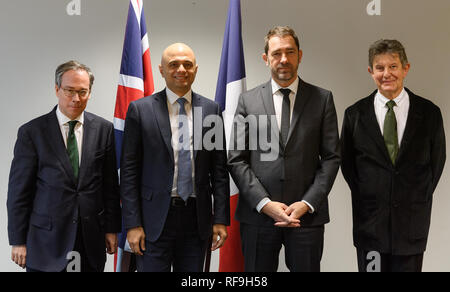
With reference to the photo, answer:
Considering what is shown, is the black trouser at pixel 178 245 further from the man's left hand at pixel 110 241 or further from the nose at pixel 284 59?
the nose at pixel 284 59

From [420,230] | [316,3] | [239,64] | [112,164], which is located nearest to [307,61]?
[316,3]

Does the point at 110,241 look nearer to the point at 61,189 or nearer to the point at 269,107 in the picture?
the point at 61,189

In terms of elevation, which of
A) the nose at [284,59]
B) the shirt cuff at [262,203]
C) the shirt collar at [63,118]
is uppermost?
the nose at [284,59]

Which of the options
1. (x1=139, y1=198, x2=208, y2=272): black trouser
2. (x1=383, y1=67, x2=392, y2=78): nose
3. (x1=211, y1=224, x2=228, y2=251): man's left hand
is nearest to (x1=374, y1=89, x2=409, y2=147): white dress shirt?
(x1=383, y1=67, x2=392, y2=78): nose

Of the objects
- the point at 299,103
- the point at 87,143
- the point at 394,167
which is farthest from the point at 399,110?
the point at 87,143

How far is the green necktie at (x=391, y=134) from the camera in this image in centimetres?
249

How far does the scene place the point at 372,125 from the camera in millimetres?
2527

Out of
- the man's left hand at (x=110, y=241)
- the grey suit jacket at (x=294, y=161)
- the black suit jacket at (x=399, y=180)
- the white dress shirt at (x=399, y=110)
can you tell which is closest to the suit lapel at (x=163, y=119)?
the grey suit jacket at (x=294, y=161)

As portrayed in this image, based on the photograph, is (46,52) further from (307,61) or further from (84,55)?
(307,61)

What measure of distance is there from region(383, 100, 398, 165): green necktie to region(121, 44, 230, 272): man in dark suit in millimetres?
993

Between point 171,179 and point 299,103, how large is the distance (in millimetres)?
856

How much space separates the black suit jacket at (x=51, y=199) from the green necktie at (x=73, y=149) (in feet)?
0.11

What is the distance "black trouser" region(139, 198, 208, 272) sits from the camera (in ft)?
7.61

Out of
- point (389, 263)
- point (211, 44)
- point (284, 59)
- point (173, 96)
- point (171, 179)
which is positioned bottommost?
point (389, 263)
